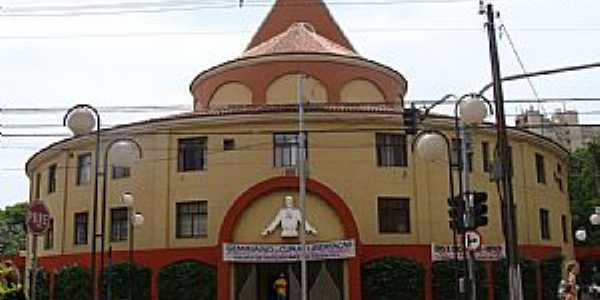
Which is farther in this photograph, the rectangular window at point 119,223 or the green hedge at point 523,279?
the rectangular window at point 119,223

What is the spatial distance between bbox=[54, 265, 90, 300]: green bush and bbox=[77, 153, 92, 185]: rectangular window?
14.3 feet

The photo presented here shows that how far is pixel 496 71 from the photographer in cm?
1781

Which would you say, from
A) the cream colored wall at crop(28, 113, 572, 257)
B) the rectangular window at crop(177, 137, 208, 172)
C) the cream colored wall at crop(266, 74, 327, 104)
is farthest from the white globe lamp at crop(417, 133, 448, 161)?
the cream colored wall at crop(266, 74, 327, 104)

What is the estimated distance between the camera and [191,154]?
34156mm

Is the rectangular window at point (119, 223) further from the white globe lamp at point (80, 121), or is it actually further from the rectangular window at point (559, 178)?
the rectangular window at point (559, 178)

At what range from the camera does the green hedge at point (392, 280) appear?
1219 inches

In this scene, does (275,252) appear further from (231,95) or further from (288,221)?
(231,95)

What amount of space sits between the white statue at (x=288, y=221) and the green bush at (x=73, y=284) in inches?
319

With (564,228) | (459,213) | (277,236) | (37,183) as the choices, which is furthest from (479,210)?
(37,183)

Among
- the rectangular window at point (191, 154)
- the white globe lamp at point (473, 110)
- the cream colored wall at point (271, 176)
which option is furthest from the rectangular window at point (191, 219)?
the white globe lamp at point (473, 110)

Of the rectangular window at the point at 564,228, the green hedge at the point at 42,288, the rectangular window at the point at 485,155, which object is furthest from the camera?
the rectangular window at the point at 564,228

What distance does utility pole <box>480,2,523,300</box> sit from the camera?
16531 millimetres

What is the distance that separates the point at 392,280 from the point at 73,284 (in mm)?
13627

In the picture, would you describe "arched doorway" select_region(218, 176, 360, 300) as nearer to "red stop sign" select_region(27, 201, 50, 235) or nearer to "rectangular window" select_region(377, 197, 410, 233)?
"rectangular window" select_region(377, 197, 410, 233)
